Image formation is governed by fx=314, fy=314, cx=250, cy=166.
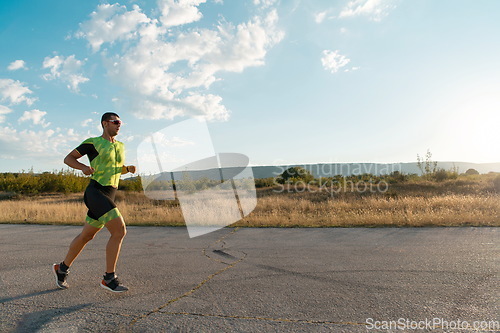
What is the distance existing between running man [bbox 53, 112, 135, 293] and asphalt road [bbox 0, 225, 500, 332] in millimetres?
243

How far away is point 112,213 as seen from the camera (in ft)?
11.8

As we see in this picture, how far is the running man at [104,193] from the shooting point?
3.59 meters

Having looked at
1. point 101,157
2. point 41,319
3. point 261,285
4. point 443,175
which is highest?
point 101,157

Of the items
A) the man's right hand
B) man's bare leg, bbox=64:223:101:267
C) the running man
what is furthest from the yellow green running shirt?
man's bare leg, bbox=64:223:101:267

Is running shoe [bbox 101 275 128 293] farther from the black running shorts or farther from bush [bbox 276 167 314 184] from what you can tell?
bush [bbox 276 167 314 184]

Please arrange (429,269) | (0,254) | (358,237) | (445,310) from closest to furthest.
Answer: (445,310)
(429,269)
(0,254)
(358,237)

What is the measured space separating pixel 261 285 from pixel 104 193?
2158 millimetres

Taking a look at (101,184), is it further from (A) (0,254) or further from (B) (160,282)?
(A) (0,254)

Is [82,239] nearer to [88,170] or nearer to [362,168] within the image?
[88,170]

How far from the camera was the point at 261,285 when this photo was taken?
12.5 ft

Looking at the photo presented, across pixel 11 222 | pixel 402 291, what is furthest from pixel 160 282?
pixel 11 222

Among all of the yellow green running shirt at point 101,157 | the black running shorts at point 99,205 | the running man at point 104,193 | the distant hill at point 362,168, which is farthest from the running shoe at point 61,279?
the distant hill at point 362,168

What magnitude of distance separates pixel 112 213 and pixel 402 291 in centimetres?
337

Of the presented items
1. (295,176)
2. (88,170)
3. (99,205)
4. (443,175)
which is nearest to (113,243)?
(99,205)
